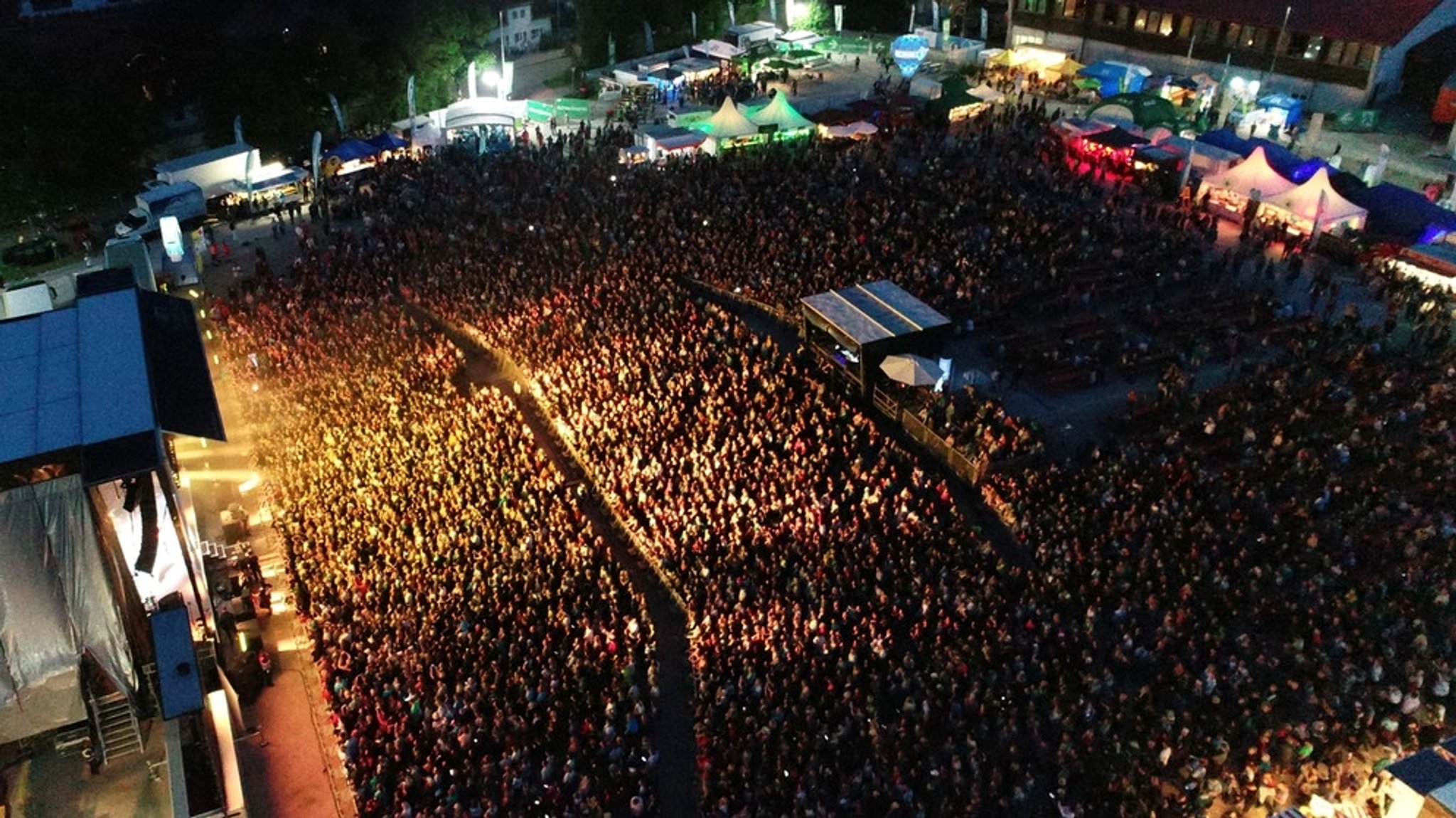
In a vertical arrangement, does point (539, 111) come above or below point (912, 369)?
above

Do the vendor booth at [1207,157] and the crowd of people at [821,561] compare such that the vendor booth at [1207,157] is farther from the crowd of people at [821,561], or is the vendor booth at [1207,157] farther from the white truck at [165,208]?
the white truck at [165,208]

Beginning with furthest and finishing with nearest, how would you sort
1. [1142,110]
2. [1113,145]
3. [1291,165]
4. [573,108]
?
[573,108], [1142,110], [1113,145], [1291,165]

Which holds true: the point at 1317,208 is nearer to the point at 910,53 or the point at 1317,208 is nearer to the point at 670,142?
the point at 670,142

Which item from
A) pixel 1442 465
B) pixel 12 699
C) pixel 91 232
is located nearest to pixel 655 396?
pixel 12 699

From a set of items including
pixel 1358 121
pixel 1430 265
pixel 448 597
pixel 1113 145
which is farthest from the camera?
pixel 1358 121

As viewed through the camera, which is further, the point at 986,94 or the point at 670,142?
the point at 986,94

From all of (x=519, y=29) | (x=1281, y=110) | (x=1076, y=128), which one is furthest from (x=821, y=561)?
(x=519, y=29)

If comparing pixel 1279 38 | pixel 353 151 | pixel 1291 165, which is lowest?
pixel 1291 165
